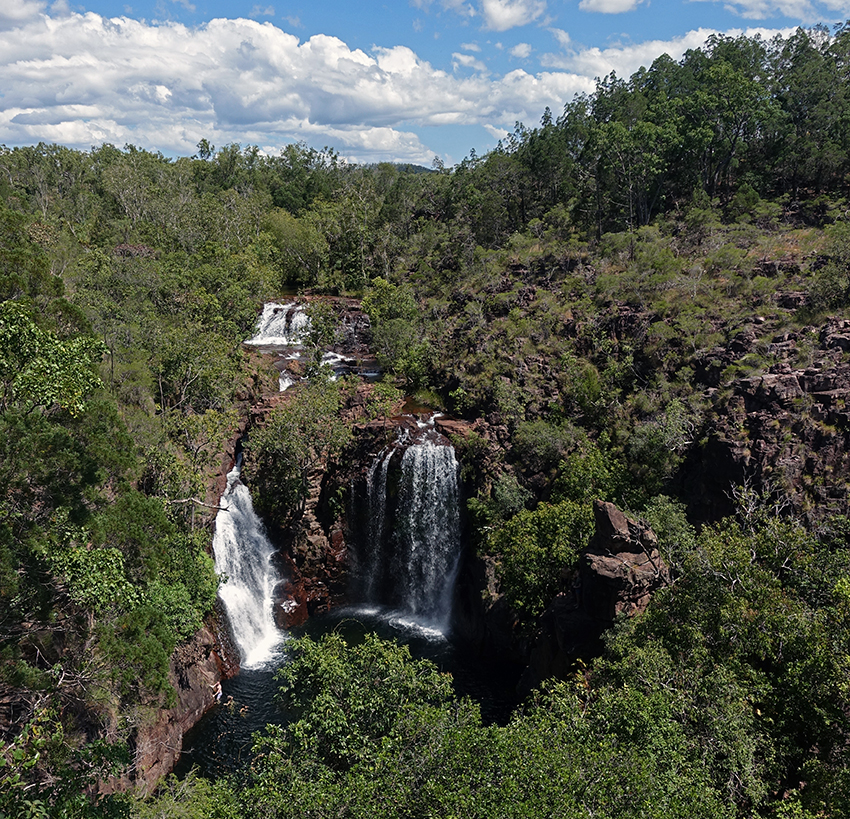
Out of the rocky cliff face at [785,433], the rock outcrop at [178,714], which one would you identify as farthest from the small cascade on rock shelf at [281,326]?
the rocky cliff face at [785,433]

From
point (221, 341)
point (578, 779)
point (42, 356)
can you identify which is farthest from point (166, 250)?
point (578, 779)

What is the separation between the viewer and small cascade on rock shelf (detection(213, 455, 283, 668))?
30016 mm

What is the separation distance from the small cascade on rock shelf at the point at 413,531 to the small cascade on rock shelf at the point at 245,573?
5.57 meters

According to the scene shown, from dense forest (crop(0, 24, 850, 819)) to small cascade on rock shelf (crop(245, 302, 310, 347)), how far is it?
388 centimetres

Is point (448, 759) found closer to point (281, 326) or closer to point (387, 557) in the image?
point (387, 557)

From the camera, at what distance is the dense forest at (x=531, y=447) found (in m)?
14.6

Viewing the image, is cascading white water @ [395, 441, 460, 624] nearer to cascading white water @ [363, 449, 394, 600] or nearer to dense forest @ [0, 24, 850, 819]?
cascading white water @ [363, 449, 394, 600]

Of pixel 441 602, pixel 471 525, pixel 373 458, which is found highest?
pixel 373 458

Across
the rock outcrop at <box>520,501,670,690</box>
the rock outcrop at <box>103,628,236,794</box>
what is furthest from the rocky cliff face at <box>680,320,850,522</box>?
the rock outcrop at <box>103,628,236,794</box>

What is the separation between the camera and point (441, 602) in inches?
1318

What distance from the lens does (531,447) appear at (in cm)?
3291

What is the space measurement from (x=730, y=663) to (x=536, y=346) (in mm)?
26773

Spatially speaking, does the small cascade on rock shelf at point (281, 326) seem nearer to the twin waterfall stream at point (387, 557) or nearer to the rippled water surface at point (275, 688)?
the twin waterfall stream at point (387, 557)

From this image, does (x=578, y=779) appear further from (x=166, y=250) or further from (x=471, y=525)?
(x=166, y=250)
